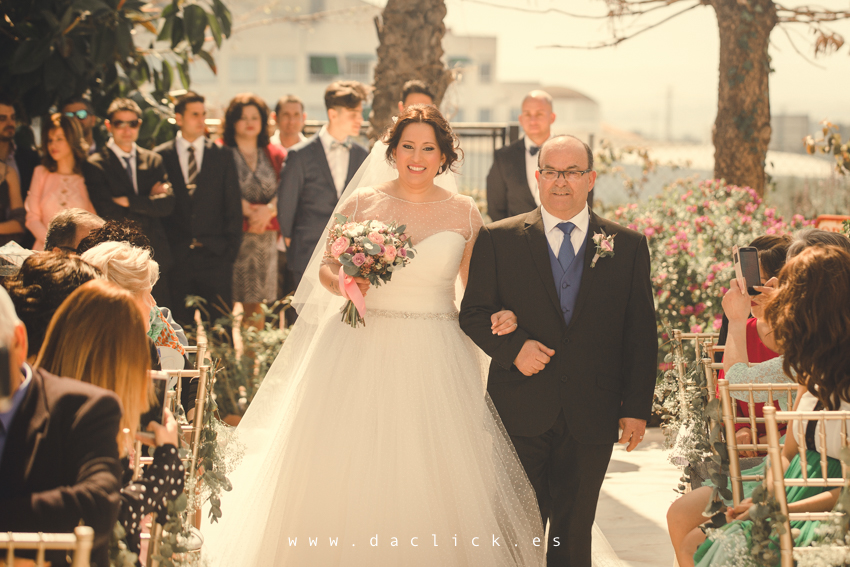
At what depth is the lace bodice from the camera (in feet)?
12.8

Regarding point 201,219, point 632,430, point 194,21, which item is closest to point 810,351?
point 632,430

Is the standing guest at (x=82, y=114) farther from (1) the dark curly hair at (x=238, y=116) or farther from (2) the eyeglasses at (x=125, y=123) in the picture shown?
(1) the dark curly hair at (x=238, y=116)

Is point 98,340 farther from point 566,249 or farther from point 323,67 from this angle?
point 323,67

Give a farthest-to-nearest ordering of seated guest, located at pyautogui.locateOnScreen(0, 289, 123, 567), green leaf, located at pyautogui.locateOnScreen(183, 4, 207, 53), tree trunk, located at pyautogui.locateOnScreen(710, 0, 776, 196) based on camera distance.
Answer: tree trunk, located at pyautogui.locateOnScreen(710, 0, 776, 196) < green leaf, located at pyautogui.locateOnScreen(183, 4, 207, 53) < seated guest, located at pyautogui.locateOnScreen(0, 289, 123, 567)

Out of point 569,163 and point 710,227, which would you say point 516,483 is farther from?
point 710,227

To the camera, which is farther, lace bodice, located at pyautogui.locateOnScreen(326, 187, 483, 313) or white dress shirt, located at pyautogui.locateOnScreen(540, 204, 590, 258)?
lace bodice, located at pyautogui.locateOnScreen(326, 187, 483, 313)

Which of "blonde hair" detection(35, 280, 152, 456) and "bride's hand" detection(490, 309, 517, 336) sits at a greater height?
"blonde hair" detection(35, 280, 152, 456)

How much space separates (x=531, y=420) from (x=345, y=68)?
39.8 meters

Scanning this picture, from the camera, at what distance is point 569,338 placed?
3.38 m

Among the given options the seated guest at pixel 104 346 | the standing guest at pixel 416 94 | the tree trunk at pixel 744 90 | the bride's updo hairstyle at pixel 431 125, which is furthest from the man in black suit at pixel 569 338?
the tree trunk at pixel 744 90

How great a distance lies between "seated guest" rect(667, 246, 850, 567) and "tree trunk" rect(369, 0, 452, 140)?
4894 mm

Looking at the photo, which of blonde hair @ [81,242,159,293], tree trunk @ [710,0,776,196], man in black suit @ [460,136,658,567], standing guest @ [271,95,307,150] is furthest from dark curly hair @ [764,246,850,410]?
tree trunk @ [710,0,776,196]

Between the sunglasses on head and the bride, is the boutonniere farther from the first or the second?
the sunglasses on head

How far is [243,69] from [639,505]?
39291mm
